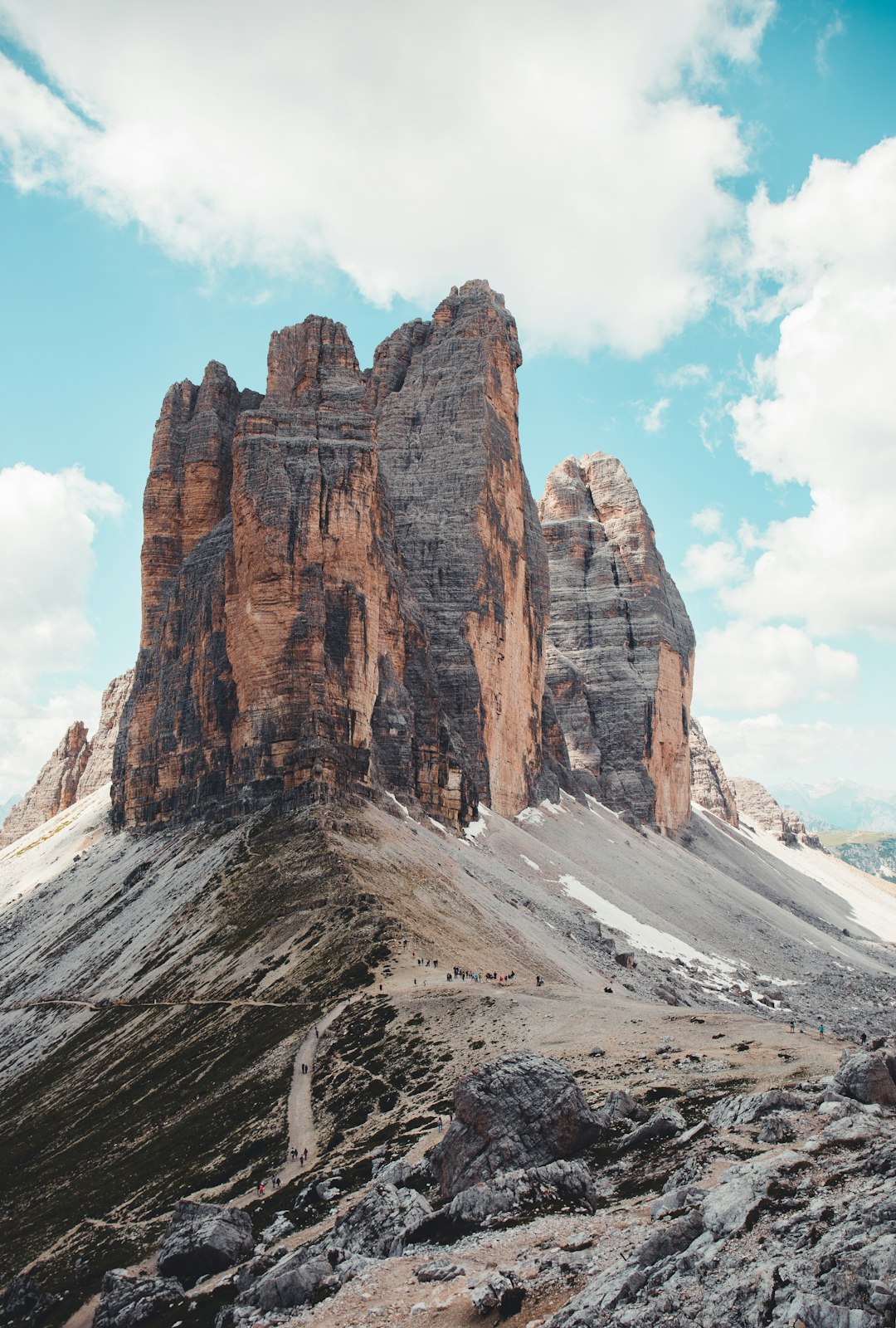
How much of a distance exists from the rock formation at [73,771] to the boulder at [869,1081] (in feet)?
532

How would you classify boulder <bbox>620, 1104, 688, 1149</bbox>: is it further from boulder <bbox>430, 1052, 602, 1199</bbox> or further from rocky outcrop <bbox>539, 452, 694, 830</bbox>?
rocky outcrop <bbox>539, 452, 694, 830</bbox>

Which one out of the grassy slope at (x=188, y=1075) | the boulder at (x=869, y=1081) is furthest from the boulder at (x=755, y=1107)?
the grassy slope at (x=188, y=1075)

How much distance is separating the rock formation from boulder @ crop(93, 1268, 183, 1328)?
15089 cm

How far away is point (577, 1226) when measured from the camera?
21.8 metres

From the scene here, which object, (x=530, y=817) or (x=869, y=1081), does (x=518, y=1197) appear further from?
(x=530, y=817)

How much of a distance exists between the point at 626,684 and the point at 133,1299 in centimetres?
16441

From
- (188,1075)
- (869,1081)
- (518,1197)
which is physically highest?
(869,1081)

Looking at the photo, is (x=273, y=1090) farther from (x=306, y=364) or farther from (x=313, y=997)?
(x=306, y=364)

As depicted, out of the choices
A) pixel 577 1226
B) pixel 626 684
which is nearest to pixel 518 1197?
pixel 577 1226

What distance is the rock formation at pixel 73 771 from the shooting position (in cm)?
17900

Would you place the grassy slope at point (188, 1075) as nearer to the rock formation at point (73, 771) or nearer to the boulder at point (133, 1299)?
the boulder at point (133, 1299)

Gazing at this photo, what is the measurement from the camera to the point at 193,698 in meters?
111

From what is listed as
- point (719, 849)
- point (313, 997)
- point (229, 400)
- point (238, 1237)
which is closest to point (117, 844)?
point (229, 400)

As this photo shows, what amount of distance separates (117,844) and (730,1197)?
356 ft
